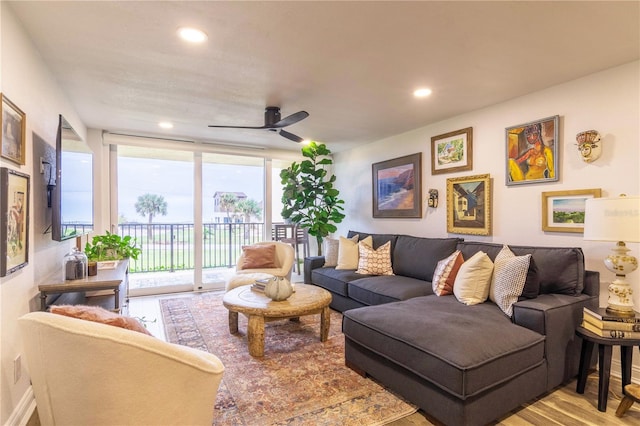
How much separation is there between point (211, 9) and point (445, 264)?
8.62 ft

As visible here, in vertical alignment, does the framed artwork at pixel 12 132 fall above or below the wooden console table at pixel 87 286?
above

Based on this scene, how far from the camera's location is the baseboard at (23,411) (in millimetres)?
1738

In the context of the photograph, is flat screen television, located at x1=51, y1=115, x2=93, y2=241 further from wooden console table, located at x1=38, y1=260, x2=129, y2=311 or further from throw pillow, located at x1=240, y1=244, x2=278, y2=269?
throw pillow, located at x1=240, y1=244, x2=278, y2=269

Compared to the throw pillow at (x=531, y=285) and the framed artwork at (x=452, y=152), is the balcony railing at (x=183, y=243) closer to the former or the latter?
the framed artwork at (x=452, y=152)

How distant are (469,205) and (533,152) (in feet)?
2.64

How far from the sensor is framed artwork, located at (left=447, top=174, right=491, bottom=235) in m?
3.34

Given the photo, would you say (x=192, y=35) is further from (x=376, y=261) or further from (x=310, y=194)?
(x=310, y=194)

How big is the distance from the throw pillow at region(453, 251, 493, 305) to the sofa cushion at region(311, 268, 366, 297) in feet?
4.44

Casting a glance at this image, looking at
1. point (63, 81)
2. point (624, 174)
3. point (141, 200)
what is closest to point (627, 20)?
point (624, 174)

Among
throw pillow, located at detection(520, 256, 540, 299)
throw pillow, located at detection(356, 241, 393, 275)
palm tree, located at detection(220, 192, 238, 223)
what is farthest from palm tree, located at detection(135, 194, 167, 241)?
throw pillow, located at detection(520, 256, 540, 299)

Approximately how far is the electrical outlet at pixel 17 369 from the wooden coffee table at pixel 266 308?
131 cm

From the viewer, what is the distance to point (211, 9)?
5.65ft

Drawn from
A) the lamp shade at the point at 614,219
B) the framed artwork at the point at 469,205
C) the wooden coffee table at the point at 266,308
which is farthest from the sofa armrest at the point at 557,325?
the wooden coffee table at the point at 266,308

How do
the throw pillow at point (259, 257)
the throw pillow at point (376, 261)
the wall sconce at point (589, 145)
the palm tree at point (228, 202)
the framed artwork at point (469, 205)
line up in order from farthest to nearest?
1. the palm tree at point (228, 202)
2. the throw pillow at point (259, 257)
3. the throw pillow at point (376, 261)
4. the framed artwork at point (469, 205)
5. the wall sconce at point (589, 145)
